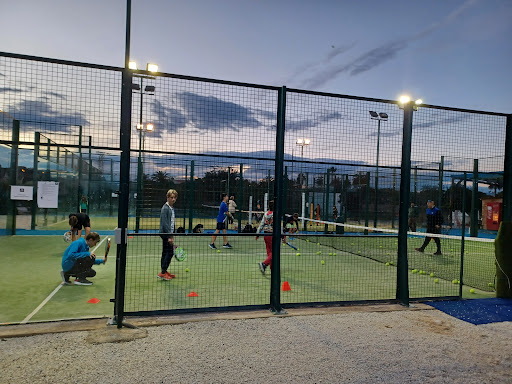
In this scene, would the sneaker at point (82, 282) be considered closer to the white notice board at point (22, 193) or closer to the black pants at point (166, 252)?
the black pants at point (166, 252)

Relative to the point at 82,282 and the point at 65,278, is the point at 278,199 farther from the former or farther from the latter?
the point at 65,278

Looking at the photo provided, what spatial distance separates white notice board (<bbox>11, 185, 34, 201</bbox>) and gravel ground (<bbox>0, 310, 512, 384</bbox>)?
195 cm

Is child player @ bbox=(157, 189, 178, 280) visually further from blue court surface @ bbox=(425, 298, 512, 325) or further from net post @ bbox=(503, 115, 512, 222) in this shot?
net post @ bbox=(503, 115, 512, 222)

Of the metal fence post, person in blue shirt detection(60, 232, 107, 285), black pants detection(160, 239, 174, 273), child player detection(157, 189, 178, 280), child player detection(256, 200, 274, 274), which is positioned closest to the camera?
the metal fence post

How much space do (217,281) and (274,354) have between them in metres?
3.77

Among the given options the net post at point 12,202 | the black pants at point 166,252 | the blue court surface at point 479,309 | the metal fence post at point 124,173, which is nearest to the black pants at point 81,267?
the black pants at point 166,252

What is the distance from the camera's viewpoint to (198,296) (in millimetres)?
6355

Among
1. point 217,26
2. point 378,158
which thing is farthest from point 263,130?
point 217,26

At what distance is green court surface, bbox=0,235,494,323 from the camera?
5.87m

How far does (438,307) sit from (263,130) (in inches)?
157

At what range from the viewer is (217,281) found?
24.9ft

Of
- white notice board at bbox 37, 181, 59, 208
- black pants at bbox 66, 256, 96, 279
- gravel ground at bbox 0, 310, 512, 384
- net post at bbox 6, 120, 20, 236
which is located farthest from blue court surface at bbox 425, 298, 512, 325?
net post at bbox 6, 120, 20, 236

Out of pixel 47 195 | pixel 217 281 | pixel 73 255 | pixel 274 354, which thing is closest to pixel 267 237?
pixel 217 281

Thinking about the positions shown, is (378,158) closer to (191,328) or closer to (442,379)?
(442,379)
